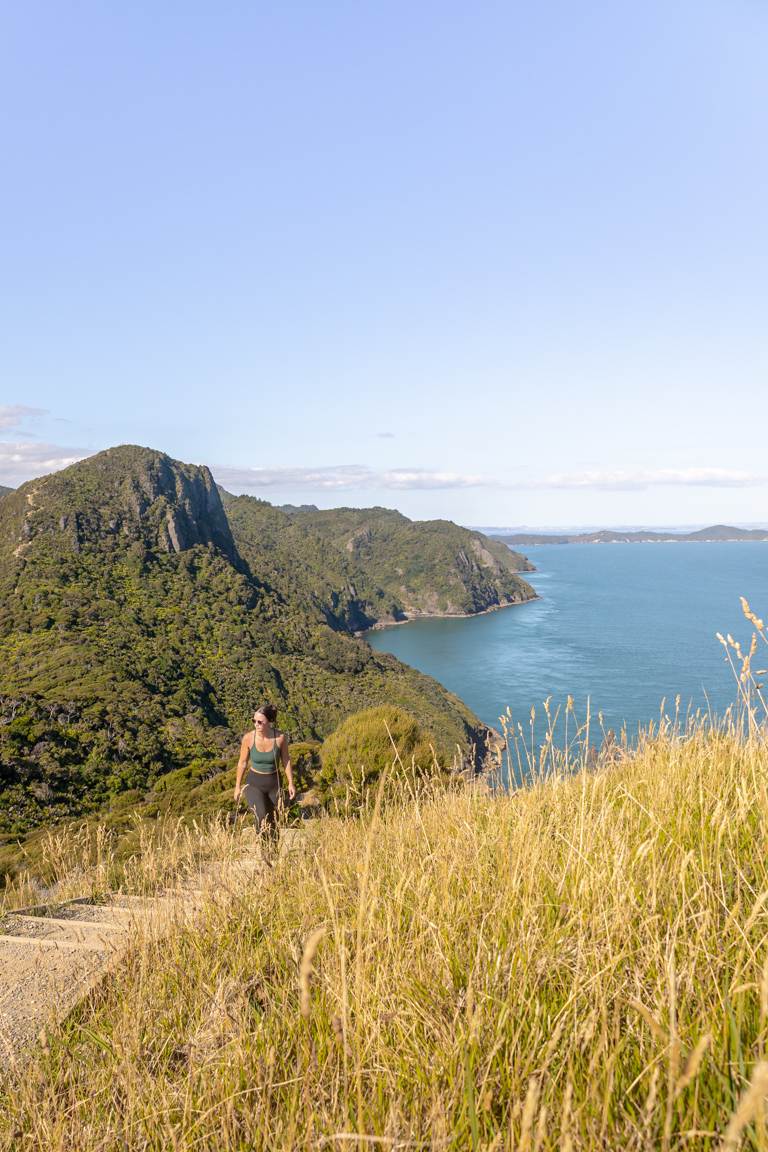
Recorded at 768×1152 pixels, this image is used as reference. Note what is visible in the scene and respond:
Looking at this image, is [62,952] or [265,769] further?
[265,769]

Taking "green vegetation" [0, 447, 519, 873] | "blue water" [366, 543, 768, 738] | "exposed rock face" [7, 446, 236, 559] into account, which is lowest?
"blue water" [366, 543, 768, 738]

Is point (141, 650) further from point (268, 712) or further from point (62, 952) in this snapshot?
point (62, 952)

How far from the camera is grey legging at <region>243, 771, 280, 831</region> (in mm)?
6348

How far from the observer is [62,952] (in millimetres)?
3920

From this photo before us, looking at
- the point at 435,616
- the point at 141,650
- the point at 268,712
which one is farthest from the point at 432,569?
the point at 268,712

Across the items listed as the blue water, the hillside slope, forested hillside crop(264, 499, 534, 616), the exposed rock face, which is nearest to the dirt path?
the blue water

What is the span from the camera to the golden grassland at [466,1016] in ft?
4.17

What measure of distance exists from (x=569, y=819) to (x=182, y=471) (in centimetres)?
11148

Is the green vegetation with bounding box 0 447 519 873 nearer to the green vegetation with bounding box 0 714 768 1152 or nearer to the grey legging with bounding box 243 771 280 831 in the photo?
the grey legging with bounding box 243 771 280 831

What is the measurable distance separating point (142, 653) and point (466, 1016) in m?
60.3

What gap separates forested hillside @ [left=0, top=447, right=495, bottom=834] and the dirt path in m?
29.3

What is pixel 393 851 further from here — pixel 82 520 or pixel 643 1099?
pixel 82 520

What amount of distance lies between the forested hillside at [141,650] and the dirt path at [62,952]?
96.2 feet

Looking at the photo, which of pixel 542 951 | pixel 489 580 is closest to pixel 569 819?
pixel 542 951
